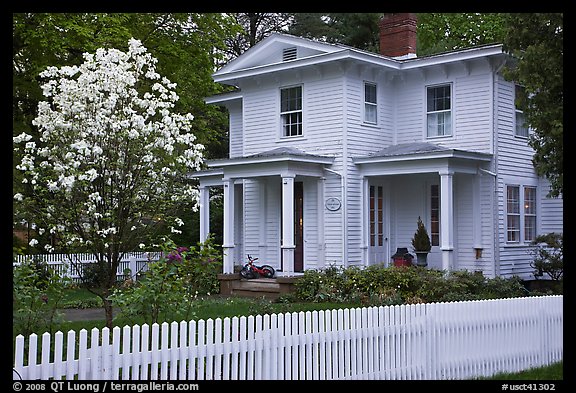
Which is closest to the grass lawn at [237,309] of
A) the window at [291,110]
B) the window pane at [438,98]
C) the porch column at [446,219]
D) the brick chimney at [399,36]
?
the porch column at [446,219]

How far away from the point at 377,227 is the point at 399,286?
400 centimetres

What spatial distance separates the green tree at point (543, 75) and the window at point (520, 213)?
6287 millimetres

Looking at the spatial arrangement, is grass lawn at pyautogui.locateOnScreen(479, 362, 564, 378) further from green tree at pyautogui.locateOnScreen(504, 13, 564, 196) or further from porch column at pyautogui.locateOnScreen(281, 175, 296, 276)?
porch column at pyautogui.locateOnScreen(281, 175, 296, 276)

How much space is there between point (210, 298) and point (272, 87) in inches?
271

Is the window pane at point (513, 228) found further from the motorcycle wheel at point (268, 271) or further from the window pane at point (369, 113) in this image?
the motorcycle wheel at point (268, 271)

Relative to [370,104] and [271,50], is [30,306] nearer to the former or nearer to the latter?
[370,104]

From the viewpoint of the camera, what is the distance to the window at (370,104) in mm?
19984

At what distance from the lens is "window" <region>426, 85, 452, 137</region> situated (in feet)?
64.2

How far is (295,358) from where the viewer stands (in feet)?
25.3

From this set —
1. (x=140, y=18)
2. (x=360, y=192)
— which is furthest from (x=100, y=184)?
(x=140, y=18)

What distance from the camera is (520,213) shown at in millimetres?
19969

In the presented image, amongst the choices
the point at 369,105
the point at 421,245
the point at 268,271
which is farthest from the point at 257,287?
the point at 369,105

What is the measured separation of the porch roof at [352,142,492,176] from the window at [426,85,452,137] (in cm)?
49

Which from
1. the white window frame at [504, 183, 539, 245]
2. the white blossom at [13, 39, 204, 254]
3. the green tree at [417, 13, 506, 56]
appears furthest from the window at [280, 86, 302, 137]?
the green tree at [417, 13, 506, 56]
